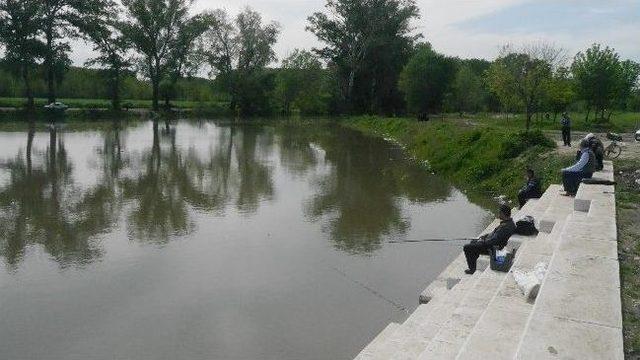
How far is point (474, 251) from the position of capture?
376 inches

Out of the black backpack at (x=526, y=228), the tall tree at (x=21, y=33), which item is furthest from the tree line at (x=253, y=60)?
the black backpack at (x=526, y=228)

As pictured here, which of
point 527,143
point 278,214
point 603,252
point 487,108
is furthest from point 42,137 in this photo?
point 487,108

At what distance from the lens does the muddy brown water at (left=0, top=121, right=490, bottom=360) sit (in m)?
8.04

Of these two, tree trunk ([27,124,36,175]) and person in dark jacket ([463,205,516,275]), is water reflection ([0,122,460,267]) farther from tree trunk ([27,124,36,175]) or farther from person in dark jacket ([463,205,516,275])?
person in dark jacket ([463,205,516,275])

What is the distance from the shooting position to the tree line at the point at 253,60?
5791 centimetres

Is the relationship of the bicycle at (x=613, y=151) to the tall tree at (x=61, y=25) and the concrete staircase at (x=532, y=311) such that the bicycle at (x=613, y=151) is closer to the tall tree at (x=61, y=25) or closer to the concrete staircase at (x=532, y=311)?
the concrete staircase at (x=532, y=311)

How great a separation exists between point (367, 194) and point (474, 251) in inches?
403

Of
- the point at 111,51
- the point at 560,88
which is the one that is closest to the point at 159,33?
the point at 111,51

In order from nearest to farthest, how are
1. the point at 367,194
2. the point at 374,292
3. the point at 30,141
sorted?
the point at 374,292
the point at 367,194
the point at 30,141

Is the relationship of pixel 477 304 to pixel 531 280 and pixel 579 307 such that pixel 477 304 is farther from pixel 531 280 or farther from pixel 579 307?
pixel 579 307

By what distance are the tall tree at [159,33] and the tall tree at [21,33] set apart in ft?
33.3

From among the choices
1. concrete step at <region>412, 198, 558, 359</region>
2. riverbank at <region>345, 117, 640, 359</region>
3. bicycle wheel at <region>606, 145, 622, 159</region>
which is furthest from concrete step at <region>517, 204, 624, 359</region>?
bicycle wheel at <region>606, 145, 622, 159</region>

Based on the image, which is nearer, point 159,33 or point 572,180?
point 572,180

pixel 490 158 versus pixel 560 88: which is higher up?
pixel 560 88
